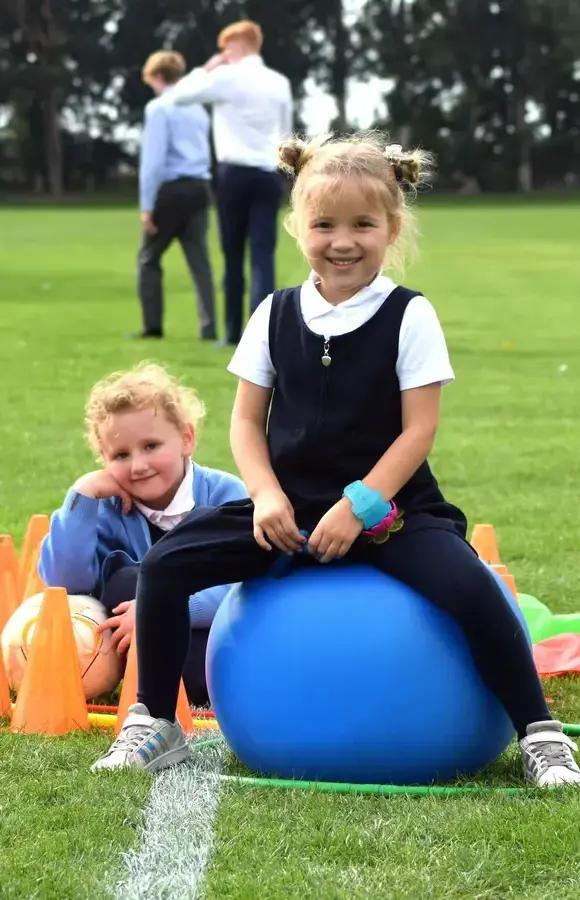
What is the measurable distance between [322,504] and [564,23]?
8152 centimetres

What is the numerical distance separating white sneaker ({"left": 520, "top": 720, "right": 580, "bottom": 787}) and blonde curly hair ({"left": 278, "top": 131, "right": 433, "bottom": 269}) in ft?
4.50

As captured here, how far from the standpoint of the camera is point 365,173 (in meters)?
4.27

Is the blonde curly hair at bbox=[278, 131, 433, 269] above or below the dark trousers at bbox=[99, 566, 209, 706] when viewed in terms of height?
above

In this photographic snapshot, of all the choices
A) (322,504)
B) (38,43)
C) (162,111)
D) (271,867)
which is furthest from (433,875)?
(38,43)

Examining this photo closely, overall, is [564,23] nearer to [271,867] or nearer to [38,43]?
[38,43]

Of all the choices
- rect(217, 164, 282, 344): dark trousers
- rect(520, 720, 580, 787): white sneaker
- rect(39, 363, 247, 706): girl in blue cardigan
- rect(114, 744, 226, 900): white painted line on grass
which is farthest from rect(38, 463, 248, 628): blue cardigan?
rect(217, 164, 282, 344): dark trousers

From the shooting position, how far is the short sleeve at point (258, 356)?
436cm

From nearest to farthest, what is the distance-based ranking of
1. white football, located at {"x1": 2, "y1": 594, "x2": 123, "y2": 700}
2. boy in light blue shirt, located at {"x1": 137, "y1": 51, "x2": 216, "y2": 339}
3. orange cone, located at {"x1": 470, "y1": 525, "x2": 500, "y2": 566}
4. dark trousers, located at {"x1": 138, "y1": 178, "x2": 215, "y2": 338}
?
1. white football, located at {"x1": 2, "y1": 594, "x2": 123, "y2": 700}
2. orange cone, located at {"x1": 470, "y1": 525, "x2": 500, "y2": 566}
3. boy in light blue shirt, located at {"x1": 137, "y1": 51, "x2": 216, "y2": 339}
4. dark trousers, located at {"x1": 138, "y1": 178, "x2": 215, "y2": 338}

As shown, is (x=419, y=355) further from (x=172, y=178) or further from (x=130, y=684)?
(x=172, y=178)

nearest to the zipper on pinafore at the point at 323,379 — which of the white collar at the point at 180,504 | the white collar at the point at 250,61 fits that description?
the white collar at the point at 180,504

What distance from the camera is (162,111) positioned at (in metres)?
14.3

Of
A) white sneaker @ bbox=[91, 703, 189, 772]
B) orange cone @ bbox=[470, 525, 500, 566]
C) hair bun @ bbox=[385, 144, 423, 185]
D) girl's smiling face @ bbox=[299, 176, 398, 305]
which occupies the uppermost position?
hair bun @ bbox=[385, 144, 423, 185]

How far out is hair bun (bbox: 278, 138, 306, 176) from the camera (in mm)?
4473

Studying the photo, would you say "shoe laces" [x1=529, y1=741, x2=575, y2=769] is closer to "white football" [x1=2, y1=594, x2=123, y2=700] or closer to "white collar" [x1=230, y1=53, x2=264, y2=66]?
"white football" [x1=2, y1=594, x2=123, y2=700]
